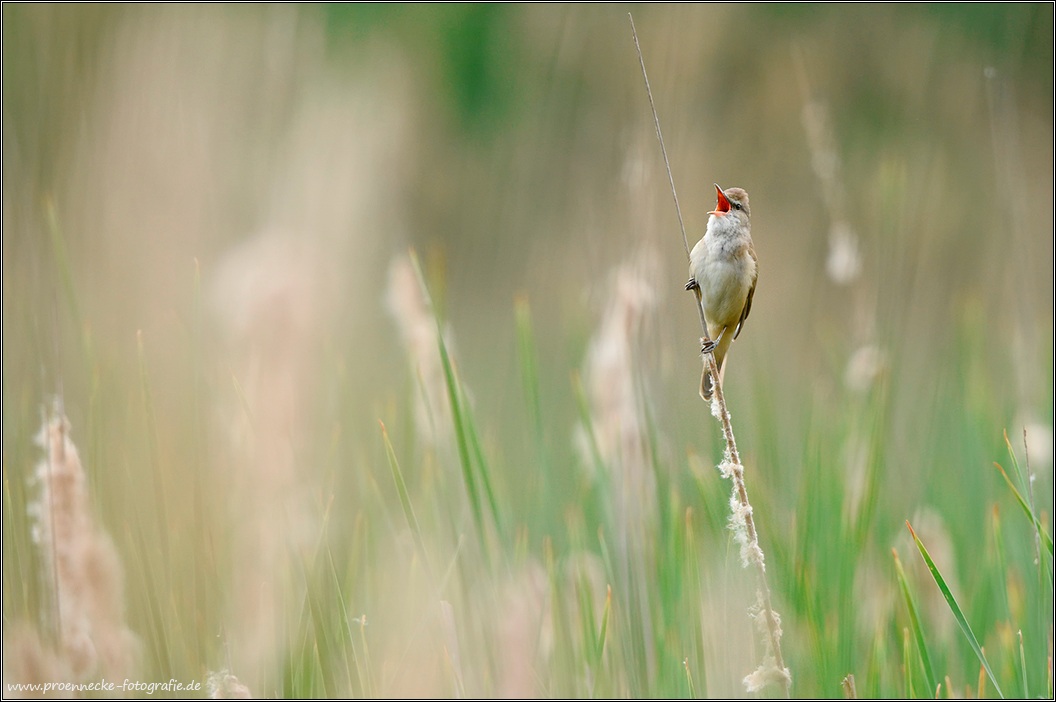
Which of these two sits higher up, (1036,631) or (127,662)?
(127,662)

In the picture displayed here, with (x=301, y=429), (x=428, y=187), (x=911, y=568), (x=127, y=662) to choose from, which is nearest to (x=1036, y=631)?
(x=911, y=568)

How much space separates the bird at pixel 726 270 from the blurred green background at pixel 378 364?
7 centimetres

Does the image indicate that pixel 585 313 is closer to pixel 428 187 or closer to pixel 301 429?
pixel 301 429

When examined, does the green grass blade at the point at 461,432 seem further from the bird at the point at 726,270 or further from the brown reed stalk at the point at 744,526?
the bird at the point at 726,270

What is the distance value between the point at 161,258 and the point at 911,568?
1802 millimetres

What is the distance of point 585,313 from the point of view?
90.7 inches

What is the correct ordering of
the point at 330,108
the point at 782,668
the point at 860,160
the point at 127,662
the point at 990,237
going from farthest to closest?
the point at 860,160
the point at 990,237
the point at 330,108
the point at 127,662
the point at 782,668

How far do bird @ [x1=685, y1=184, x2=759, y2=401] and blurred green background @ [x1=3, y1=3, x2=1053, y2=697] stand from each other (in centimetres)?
7

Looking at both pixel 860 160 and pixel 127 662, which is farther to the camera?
pixel 860 160

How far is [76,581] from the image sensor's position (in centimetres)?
152

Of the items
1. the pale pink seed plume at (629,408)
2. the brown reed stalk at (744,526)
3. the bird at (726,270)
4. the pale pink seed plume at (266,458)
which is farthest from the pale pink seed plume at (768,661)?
the pale pink seed plume at (266,458)

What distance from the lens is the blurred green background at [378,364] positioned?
1.61 metres

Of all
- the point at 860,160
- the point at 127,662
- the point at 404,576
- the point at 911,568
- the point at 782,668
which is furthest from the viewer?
the point at 860,160

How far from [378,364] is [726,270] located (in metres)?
1.54
